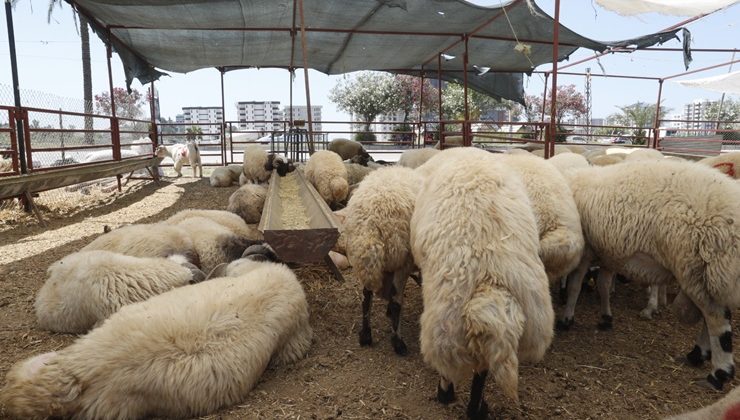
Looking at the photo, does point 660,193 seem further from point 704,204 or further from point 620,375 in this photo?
point 620,375

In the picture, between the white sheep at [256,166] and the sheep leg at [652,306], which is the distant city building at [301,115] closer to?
the white sheep at [256,166]

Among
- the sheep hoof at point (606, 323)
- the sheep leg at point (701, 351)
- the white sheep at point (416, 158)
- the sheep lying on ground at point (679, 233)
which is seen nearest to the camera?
the sheep lying on ground at point (679, 233)

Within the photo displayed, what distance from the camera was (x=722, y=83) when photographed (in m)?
15.3

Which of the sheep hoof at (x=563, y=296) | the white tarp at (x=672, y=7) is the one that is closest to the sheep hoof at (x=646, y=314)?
the sheep hoof at (x=563, y=296)

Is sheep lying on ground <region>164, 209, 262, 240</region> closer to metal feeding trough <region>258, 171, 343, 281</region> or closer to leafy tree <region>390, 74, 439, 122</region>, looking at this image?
metal feeding trough <region>258, 171, 343, 281</region>

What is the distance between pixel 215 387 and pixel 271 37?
11259 millimetres

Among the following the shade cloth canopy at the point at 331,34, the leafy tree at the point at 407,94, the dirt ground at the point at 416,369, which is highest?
the leafy tree at the point at 407,94

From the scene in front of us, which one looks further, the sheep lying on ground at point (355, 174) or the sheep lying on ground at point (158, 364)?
the sheep lying on ground at point (355, 174)

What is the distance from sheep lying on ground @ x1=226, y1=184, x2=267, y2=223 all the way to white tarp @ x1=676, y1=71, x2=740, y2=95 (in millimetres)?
15800

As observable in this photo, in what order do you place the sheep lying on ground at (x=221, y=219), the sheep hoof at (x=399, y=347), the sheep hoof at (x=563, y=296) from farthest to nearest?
the sheep lying on ground at (x=221, y=219)
the sheep hoof at (x=563, y=296)
the sheep hoof at (x=399, y=347)

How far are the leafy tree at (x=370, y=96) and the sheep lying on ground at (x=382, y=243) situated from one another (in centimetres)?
4361

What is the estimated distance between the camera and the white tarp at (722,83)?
14961mm

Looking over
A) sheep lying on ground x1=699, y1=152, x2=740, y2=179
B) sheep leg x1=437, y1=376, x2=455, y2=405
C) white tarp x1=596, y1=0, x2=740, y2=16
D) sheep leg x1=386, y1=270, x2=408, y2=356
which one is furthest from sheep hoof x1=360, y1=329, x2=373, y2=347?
white tarp x1=596, y1=0, x2=740, y2=16

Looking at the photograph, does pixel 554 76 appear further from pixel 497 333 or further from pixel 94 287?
pixel 94 287
